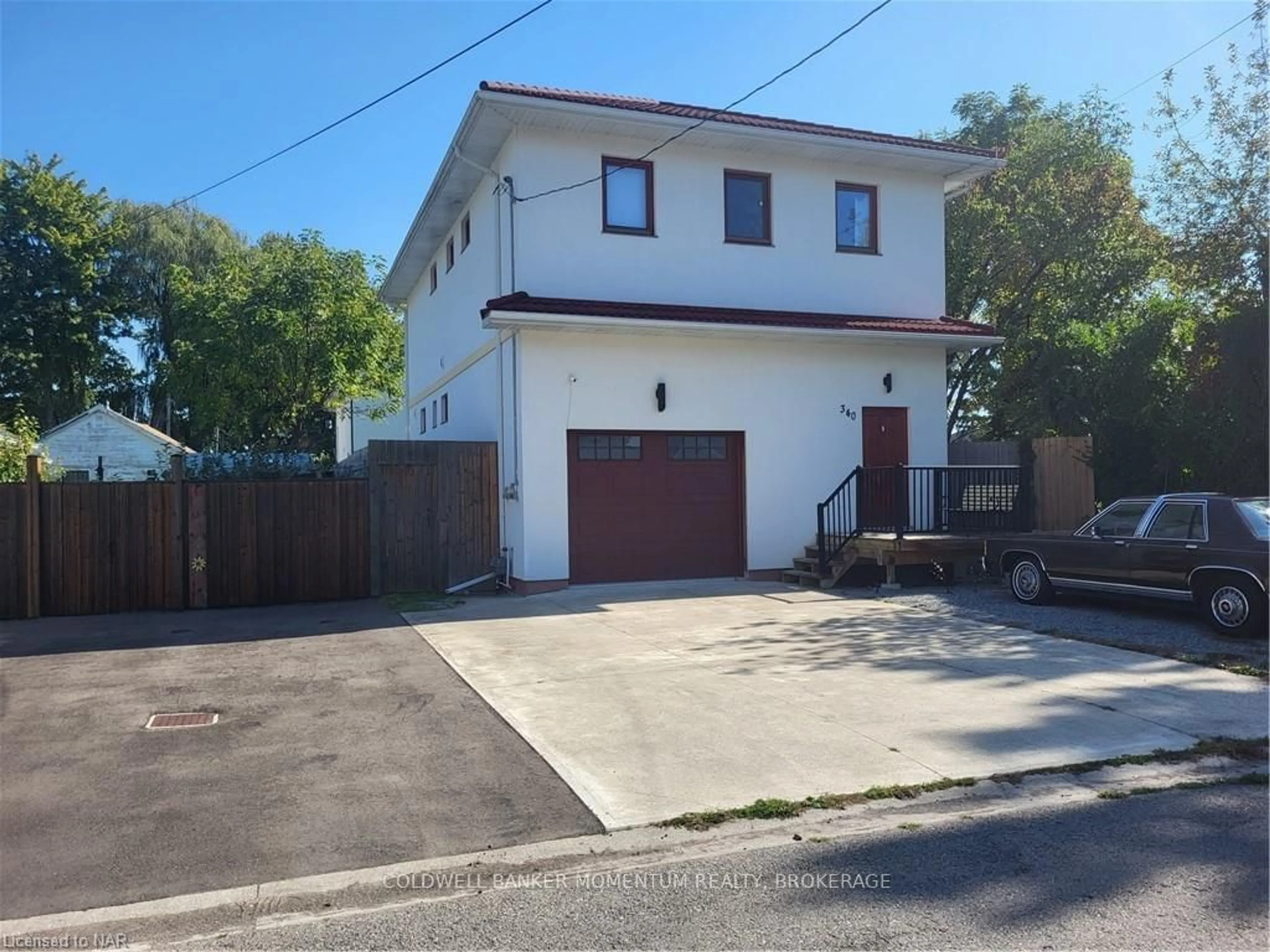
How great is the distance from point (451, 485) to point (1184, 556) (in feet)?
32.0

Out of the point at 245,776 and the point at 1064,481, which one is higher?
the point at 1064,481

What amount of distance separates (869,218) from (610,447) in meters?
6.43

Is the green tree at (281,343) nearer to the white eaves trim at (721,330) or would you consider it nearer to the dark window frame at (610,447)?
the white eaves trim at (721,330)

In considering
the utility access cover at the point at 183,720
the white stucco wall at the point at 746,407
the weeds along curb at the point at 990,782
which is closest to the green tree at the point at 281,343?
the white stucco wall at the point at 746,407

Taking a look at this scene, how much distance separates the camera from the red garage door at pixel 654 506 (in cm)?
1420

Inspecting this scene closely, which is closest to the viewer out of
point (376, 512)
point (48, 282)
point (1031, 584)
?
point (1031, 584)

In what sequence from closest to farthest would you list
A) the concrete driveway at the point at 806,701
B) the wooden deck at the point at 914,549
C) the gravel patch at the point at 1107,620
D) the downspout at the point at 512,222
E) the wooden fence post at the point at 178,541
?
the concrete driveway at the point at 806,701
the gravel patch at the point at 1107,620
the wooden fence post at the point at 178,541
the wooden deck at the point at 914,549
the downspout at the point at 512,222

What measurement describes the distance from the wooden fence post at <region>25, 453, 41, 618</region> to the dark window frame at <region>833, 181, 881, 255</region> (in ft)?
41.3

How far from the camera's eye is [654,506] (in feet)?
48.2

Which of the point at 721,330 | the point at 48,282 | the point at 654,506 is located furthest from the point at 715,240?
the point at 48,282

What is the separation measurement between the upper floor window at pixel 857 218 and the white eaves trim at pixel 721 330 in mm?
1690

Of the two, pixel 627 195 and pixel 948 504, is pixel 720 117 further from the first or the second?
pixel 948 504

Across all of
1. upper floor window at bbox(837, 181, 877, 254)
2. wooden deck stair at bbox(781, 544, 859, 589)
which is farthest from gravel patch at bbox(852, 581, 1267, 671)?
upper floor window at bbox(837, 181, 877, 254)

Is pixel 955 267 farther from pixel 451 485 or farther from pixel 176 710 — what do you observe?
pixel 176 710
